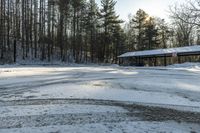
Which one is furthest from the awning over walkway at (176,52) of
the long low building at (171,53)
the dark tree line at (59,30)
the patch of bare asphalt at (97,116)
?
the patch of bare asphalt at (97,116)

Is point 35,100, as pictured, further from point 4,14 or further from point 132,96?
point 4,14

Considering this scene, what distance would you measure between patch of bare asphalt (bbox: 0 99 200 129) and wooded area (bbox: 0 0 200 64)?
42892 millimetres

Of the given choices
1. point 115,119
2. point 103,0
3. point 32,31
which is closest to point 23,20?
point 32,31

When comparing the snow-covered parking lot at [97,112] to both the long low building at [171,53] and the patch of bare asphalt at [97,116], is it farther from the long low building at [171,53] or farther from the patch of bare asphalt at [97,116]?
the long low building at [171,53]

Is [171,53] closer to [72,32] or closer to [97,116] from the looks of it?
[72,32]

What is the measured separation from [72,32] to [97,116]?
65.3 metres

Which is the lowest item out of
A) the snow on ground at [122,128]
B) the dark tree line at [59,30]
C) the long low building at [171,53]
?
the snow on ground at [122,128]

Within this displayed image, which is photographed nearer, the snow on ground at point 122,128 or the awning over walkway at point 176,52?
the snow on ground at point 122,128

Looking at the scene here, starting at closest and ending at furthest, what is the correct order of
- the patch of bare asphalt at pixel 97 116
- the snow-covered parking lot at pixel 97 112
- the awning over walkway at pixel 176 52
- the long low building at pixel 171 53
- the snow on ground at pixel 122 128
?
the snow on ground at pixel 122 128 < the snow-covered parking lot at pixel 97 112 < the patch of bare asphalt at pixel 97 116 < the awning over walkway at pixel 176 52 < the long low building at pixel 171 53

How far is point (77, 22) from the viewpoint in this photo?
228 ft

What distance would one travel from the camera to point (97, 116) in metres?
7.95

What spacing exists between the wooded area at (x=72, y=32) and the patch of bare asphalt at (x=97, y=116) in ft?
141

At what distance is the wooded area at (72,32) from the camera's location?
6050 centimetres

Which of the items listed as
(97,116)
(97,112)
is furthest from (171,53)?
(97,116)
